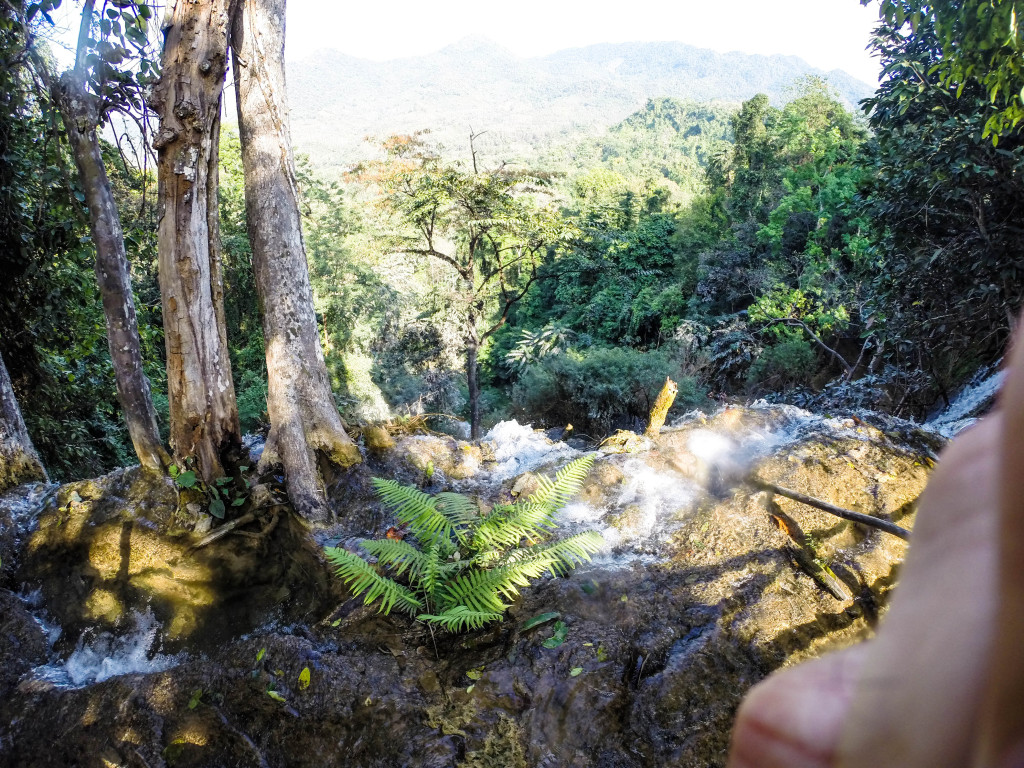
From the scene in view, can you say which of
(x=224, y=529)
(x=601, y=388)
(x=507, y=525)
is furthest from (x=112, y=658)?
(x=601, y=388)

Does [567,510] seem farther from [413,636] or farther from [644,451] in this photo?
[413,636]

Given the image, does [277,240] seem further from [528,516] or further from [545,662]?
[545,662]

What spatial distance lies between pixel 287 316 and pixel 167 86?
69.6 inches

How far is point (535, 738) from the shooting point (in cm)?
277

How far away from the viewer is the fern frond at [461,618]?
311 centimetres

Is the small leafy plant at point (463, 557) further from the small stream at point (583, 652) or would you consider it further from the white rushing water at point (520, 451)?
the white rushing water at point (520, 451)

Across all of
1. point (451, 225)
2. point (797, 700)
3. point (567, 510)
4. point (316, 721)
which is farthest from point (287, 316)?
point (451, 225)

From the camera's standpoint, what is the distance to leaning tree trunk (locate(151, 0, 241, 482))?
4188mm

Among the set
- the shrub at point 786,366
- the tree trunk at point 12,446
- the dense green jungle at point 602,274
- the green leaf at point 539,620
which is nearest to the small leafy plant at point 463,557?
the green leaf at point 539,620

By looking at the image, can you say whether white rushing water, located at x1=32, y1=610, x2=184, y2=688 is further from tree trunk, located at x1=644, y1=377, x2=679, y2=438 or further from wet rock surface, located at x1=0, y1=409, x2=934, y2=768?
tree trunk, located at x1=644, y1=377, x2=679, y2=438

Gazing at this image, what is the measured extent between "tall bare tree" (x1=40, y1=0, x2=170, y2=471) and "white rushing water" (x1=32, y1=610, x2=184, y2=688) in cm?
139

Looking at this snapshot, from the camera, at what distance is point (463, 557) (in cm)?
387

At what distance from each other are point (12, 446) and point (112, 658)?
7.91 feet

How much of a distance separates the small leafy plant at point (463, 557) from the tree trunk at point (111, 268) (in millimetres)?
2272
